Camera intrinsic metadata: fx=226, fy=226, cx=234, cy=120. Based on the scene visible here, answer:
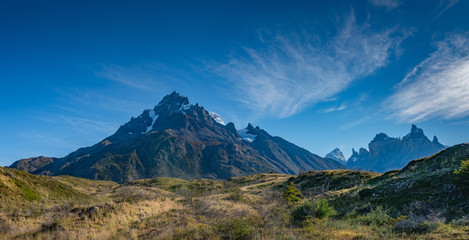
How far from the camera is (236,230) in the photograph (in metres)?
12.2

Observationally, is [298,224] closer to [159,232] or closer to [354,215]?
[354,215]

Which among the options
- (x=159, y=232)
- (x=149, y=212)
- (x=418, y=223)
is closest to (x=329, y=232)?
(x=418, y=223)

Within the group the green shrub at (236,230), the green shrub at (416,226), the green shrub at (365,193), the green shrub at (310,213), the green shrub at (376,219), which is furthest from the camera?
the green shrub at (365,193)

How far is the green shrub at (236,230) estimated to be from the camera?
11.8 m

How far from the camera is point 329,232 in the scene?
1208 centimetres

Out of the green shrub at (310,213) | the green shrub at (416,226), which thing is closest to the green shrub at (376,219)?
the green shrub at (416,226)

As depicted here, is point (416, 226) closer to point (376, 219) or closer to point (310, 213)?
point (376, 219)

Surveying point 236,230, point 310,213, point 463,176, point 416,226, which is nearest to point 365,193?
point 463,176

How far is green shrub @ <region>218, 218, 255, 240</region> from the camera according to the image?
1180 cm

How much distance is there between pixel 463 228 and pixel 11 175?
47.8 meters

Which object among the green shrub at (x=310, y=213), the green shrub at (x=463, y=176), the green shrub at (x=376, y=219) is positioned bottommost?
the green shrub at (x=376, y=219)

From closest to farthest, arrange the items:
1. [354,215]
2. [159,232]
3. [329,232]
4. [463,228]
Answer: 1. [463,228]
2. [329,232]
3. [159,232]
4. [354,215]

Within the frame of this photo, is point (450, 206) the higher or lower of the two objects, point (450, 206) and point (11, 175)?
the lower

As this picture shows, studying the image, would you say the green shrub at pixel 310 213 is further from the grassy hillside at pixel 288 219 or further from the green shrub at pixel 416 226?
the green shrub at pixel 416 226
